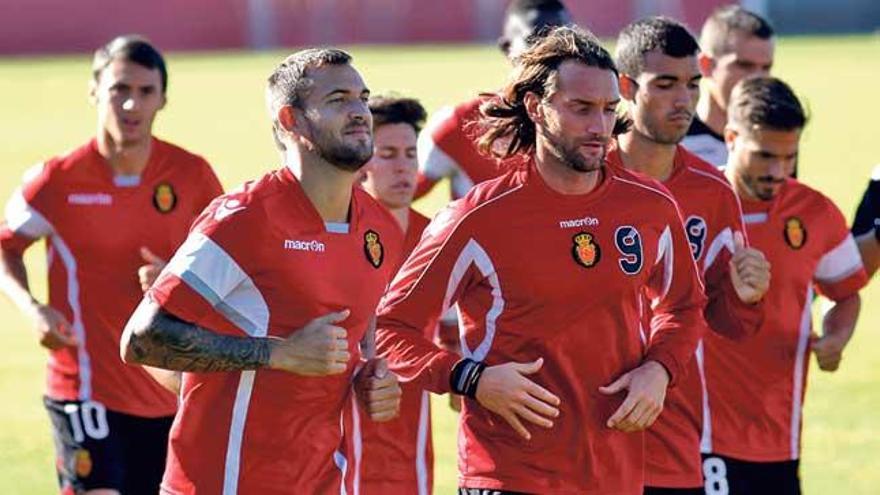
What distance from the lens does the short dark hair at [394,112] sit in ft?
32.1

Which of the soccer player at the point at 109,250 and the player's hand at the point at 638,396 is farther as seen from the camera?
the soccer player at the point at 109,250

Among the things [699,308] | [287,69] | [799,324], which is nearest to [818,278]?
[799,324]

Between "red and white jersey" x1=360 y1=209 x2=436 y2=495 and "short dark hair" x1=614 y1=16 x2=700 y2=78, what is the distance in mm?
1426

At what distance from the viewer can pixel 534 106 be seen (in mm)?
7527

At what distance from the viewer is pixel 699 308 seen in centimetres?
770

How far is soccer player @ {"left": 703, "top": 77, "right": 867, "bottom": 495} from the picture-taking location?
363 inches

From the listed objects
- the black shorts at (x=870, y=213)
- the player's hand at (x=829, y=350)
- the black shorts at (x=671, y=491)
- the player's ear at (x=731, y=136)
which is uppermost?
the player's ear at (x=731, y=136)

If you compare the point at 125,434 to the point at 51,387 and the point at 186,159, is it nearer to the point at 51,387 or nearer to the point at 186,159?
the point at 51,387

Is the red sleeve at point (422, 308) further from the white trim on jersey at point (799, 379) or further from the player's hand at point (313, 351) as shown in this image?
the white trim on jersey at point (799, 379)

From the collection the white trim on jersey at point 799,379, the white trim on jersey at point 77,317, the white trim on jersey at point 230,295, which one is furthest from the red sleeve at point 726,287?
the white trim on jersey at point 77,317

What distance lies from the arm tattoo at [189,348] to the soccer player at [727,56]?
440cm

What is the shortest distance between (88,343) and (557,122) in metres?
3.50

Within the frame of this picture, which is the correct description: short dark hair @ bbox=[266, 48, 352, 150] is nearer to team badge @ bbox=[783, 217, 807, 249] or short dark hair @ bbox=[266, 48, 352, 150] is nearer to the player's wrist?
the player's wrist

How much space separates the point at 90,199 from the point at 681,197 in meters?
3.04
